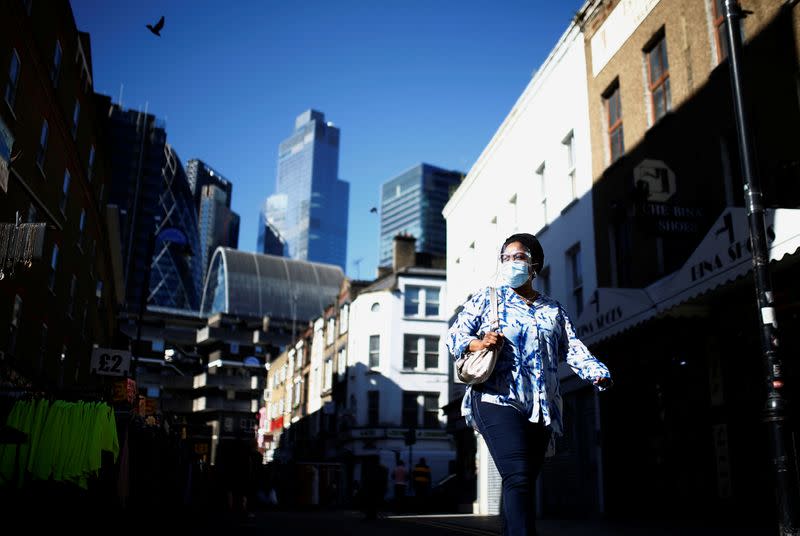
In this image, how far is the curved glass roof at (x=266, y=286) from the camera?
150375mm

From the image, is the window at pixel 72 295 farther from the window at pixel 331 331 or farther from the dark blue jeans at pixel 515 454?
the dark blue jeans at pixel 515 454

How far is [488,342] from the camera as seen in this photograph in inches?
149

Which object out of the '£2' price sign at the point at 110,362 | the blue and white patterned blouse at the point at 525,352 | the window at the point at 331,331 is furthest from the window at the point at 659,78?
the window at the point at 331,331

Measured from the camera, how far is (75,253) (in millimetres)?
29891

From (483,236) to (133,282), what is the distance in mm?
129336

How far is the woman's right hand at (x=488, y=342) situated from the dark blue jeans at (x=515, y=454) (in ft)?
0.98

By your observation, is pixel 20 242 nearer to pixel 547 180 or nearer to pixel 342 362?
pixel 547 180

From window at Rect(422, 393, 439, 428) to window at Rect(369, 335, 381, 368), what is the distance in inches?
150

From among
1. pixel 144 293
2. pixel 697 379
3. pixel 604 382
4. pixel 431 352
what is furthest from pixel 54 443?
pixel 431 352

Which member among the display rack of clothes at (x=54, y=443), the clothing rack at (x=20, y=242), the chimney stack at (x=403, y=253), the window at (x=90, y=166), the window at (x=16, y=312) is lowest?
the display rack of clothes at (x=54, y=443)

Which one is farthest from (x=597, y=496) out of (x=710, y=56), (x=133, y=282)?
(x=133, y=282)

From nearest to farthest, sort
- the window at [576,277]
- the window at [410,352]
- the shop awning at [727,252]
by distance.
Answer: the shop awning at [727,252] < the window at [576,277] < the window at [410,352]

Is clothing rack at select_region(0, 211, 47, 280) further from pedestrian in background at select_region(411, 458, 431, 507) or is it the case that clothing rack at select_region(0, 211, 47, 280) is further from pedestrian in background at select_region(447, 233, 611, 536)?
pedestrian in background at select_region(411, 458, 431, 507)

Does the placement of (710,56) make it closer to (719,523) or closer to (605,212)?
(605,212)
